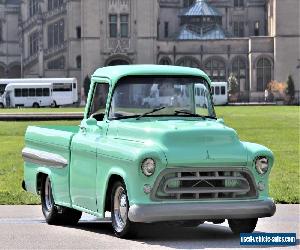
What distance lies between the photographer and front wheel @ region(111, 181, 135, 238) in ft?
36.0

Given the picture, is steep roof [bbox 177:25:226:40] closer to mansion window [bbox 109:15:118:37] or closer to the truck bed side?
mansion window [bbox 109:15:118:37]

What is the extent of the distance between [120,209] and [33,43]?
380 feet

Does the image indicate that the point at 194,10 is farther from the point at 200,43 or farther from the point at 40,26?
the point at 40,26

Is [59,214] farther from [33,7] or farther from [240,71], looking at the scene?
[33,7]

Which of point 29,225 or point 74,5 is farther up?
point 74,5

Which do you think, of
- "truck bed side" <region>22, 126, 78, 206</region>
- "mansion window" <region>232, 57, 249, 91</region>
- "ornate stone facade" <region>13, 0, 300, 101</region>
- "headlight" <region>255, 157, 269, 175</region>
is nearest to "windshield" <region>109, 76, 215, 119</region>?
"truck bed side" <region>22, 126, 78, 206</region>

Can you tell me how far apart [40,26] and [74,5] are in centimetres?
623

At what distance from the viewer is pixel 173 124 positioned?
38.1 feet

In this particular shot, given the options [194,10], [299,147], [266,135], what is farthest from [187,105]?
[194,10]

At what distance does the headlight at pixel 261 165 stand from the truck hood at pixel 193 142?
204 millimetres

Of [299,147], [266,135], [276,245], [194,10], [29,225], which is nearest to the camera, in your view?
[276,245]

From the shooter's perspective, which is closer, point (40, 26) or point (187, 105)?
point (187, 105)

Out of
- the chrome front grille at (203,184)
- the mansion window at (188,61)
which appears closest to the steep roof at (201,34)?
the mansion window at (188,61)

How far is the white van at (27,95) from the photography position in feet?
310
